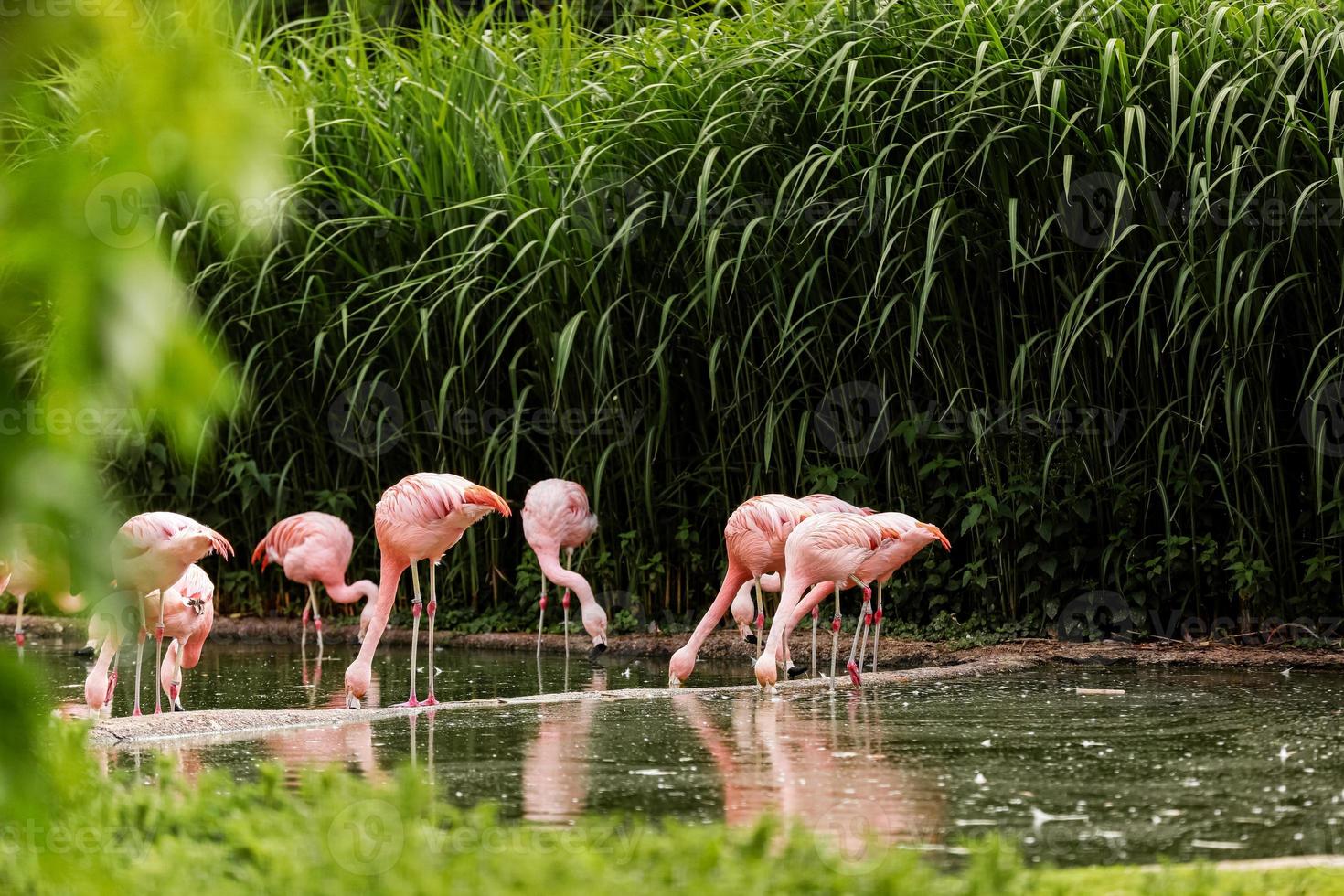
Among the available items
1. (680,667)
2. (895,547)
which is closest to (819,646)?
(680,667)

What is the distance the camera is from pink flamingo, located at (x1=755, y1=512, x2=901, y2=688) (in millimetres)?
6836

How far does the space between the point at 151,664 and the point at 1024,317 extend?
530 cm

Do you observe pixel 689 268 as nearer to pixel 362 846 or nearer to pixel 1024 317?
pixel 1024 317

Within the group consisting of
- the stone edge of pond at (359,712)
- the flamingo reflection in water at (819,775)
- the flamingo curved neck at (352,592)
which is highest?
the flamingo curved neck at (352,592)

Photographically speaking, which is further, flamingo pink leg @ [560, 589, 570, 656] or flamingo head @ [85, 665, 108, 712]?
flamingo pink leg @ [560, 589, 570, 656]

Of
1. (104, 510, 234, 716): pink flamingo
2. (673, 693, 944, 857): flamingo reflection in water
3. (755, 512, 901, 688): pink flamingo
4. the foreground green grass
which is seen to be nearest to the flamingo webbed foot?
(755, 512, 901, 688): pink flamingo

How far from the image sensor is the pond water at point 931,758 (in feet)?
12.5

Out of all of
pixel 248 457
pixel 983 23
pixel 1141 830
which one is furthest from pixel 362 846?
pixel 248 457

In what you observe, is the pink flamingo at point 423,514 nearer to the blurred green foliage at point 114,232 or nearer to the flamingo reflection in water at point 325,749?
the flamingo reflection in water at point 325,749

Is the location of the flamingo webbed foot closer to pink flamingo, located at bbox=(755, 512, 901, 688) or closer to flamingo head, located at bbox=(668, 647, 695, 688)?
pink flamingo, located at bbox=(755, 512, 901, 688)

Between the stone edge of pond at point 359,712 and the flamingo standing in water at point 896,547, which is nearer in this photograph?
the stone edge of pond at point 359,712

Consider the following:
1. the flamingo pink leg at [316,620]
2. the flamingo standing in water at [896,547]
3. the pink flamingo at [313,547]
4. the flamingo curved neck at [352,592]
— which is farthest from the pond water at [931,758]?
the flamingo curved neck at [352,592]

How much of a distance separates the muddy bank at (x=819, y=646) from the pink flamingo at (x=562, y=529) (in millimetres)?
357

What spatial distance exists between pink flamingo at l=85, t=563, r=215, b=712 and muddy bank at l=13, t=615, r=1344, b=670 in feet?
7.30
